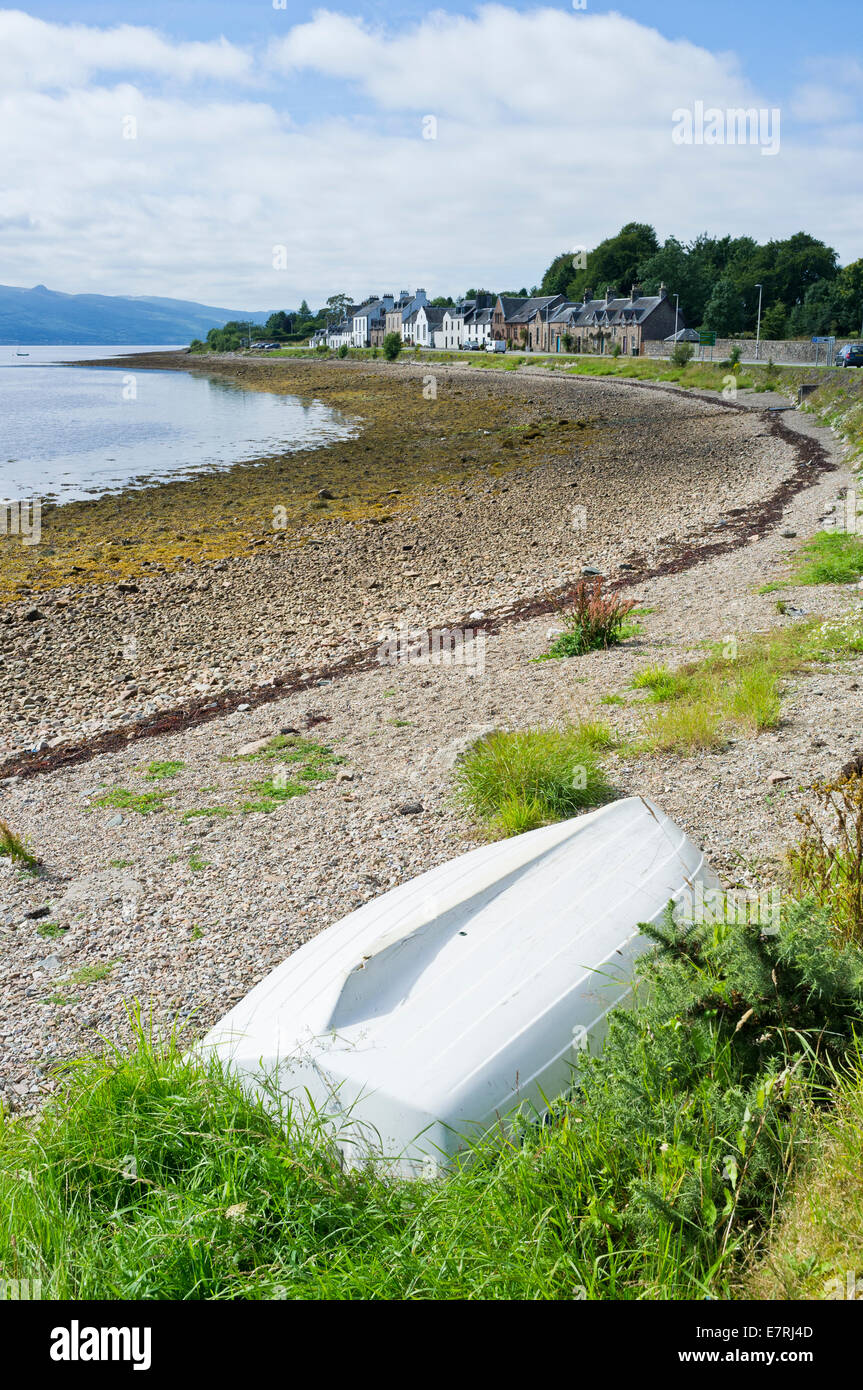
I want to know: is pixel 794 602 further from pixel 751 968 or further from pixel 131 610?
pixel 131 610

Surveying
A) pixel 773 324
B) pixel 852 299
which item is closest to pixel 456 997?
pixel 773 324

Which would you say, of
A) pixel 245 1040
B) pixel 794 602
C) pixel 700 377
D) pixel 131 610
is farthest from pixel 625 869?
pixel 700 377

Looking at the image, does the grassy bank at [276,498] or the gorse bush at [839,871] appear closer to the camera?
the gorse bush at [839,871]

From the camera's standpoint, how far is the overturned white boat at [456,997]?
3436 mm

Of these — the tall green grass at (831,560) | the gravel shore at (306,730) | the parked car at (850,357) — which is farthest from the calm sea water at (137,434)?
the parked car at (850,357)

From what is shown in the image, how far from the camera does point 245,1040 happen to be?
4004 millimetres

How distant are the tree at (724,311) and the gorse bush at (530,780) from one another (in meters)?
89.8

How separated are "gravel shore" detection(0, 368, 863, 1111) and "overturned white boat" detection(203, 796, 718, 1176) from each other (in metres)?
1.13

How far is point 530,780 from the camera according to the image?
276 inches

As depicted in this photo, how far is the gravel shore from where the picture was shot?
233 inches

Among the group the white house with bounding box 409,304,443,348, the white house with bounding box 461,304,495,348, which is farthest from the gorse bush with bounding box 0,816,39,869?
the white house with bounding box 409,304,443,348

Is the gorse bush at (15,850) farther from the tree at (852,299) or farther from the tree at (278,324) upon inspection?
the tree at (278,324)

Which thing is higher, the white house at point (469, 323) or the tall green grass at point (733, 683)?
the white house at point (469, 323)

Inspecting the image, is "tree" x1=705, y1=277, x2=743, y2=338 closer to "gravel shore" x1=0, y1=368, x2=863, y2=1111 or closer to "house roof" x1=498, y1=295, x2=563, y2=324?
"house roof" x1=498, y1=295, x2=563, y2=324
